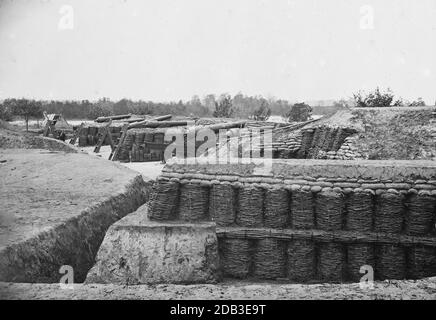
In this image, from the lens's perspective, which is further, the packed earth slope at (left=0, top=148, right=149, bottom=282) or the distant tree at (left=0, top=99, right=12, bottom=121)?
the distant tree at (left=0, top=99, right=12, bottom=121)

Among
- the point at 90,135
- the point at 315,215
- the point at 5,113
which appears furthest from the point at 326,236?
the point at 5,113

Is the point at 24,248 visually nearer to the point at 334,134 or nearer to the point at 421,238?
the point at 421,238

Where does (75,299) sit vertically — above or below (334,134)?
below

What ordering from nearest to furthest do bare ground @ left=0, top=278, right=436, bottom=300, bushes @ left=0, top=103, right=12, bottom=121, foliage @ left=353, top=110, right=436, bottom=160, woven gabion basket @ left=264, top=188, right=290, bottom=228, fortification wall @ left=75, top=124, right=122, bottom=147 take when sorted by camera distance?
bare ground @ left=0, top=278, right=436, bottom=300 → woven gabion basket @ left=264, top=188, right=290, bottom=228 → foliage @ left=353, top=110, right=436, bottom=160 → fortification wall @ left=75, top=124, right=122, bottom=147 → bushes @ left=0, top=103, right=12, bottom=121

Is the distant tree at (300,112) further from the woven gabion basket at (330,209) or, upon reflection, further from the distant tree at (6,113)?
the distant tree at (6,113)

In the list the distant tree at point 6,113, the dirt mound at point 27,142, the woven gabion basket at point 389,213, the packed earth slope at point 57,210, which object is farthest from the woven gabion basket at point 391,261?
the distant tree at point 6,113

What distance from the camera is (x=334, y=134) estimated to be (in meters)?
8.22

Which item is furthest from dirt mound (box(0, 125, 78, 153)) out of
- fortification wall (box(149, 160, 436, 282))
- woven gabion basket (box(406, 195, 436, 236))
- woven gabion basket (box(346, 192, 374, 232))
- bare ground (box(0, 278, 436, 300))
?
woven gabion basket (box(406, 195, 436, 236))

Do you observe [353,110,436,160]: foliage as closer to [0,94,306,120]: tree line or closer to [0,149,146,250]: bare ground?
[0,149,146,250]: bare ground

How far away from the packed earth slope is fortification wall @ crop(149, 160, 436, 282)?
4.12 ft

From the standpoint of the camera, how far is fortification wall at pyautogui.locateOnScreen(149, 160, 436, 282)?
444 cm

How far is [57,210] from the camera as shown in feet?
18.1

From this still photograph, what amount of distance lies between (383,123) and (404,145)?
2.79ft
